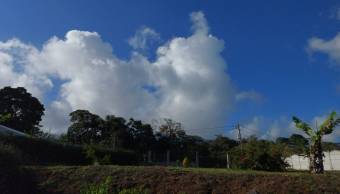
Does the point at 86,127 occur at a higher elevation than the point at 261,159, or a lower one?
higher

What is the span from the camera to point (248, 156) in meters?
25.6

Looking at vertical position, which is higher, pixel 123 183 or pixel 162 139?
pixel 162 139

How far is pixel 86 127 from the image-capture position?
69688 mm

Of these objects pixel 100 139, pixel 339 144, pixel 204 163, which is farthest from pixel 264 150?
pixel 100 139

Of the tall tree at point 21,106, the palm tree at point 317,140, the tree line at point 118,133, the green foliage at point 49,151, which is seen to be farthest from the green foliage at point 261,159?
the tall tree at point 21,106

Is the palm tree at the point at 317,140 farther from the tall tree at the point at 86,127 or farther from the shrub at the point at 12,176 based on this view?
the tall tree at the point at 86,127

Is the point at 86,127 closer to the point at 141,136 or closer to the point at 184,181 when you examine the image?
the point at 141,136

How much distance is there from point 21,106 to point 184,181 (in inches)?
2072

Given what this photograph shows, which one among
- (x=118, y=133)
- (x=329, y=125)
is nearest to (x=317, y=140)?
(x=329, y=125)

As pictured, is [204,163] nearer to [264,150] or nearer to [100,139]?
[100,139]

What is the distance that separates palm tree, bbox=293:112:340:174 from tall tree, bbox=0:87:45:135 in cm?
4573

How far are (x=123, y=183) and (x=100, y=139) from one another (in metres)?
52.3

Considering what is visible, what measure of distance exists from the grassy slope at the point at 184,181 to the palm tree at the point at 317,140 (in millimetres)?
5930

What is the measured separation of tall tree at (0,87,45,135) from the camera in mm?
64581
